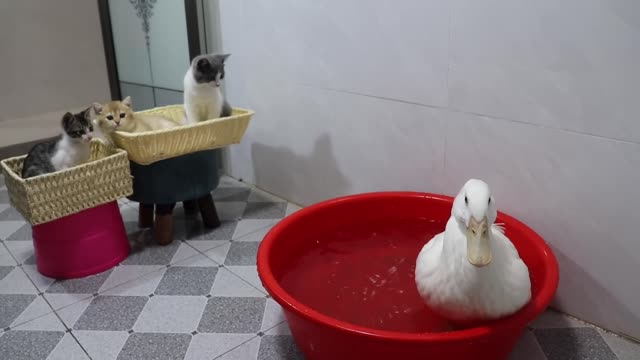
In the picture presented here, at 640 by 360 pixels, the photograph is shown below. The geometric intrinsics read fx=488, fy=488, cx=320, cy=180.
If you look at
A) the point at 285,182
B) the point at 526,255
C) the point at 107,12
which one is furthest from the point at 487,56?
the point at 107,12

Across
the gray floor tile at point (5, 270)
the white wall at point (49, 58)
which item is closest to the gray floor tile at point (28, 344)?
the gray floor tile at point (5, 270)

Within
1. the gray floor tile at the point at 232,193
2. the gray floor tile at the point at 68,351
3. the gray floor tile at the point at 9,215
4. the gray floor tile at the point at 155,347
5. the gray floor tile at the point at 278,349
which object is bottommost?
the gray floor tile at the point at 68,351

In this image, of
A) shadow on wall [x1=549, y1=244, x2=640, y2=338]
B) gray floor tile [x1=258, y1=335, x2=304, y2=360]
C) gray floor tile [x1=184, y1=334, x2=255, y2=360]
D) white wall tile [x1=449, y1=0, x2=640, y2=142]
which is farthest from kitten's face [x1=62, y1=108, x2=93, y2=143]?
shadow on wall [x1=549, y1=244, x2=640, y2=338]

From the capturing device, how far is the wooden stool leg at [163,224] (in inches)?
60.2

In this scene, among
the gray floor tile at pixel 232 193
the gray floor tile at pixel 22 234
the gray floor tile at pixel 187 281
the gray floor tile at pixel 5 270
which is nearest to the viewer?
the gray floor tile at pixel 187 281

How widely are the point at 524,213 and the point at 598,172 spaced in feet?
0.66

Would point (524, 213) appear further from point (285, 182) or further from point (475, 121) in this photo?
point (285, 182)

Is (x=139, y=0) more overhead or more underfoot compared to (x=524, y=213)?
more overhead

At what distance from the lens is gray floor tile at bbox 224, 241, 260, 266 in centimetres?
144

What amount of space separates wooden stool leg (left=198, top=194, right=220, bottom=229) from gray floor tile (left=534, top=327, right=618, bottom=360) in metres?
1.03

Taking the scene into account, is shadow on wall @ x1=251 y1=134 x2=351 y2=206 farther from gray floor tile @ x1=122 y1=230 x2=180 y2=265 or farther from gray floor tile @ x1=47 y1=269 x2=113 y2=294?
gray floor tile @ x1=47 y1=269 x2=113 y2=294

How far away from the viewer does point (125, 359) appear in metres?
1.06

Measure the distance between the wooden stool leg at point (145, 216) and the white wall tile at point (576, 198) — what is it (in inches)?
41.0

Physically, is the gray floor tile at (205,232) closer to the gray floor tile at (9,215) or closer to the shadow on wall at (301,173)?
the shadow on wall at (301,173)
